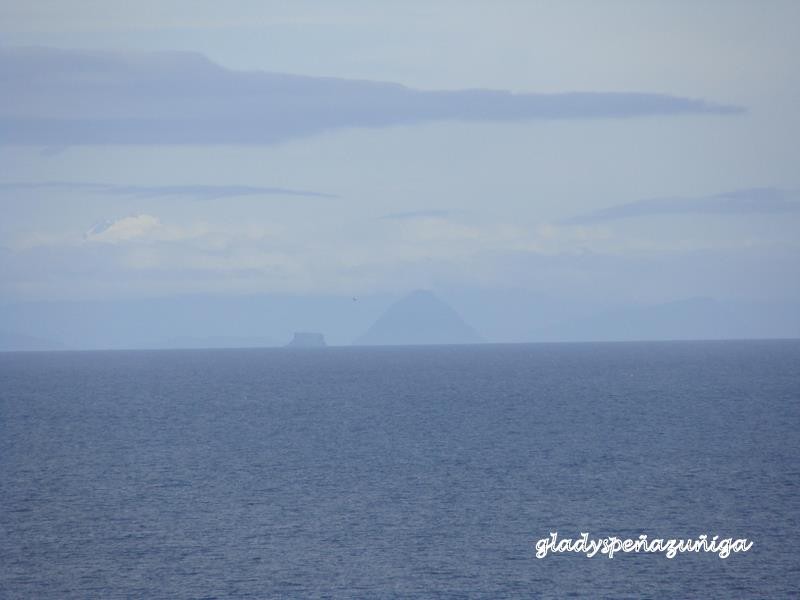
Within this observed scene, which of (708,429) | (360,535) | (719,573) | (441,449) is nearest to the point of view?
(719,573)

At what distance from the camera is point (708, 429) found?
3824 inches

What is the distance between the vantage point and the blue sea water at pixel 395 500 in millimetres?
44781

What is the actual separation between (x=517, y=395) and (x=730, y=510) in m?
87.5

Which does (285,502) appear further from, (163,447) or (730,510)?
(163,447)

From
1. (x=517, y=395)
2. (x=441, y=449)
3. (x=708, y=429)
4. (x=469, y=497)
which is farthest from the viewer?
(x=517, y=395)

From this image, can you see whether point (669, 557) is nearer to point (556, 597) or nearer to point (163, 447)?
point (556, 597)

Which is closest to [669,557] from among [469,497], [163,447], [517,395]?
[469,497]

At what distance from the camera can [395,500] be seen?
61062 mm

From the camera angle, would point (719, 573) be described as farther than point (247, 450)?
No

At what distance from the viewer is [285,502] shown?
6147 cm

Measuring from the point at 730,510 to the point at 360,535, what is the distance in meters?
20.1

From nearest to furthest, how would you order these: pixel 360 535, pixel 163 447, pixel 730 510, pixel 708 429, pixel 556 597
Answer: pixel 556 597 → pixel 360 535 → pixel 730 510 → pixel 163 447 → pixel 708 429

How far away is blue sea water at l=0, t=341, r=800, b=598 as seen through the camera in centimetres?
4478

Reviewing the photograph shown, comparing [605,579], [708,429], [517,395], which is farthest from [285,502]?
[517,395]
